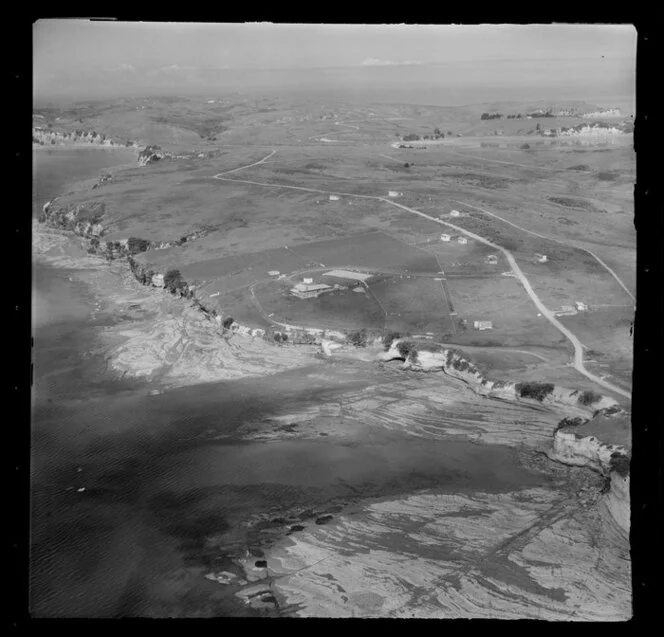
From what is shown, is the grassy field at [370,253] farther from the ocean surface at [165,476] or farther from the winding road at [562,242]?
the ocean surface at [165,476]

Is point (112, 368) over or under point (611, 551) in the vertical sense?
over

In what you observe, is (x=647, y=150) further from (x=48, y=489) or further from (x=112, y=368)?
(x=112, y=368)

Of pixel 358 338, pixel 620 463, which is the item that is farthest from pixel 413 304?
pixel 620 463

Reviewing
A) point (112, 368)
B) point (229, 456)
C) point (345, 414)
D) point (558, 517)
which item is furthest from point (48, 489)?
point (558, 517)

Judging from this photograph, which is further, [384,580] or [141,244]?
[141,244]

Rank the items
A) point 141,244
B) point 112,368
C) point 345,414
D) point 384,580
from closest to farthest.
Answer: point 384,580, point 345,414, point 112,368, point 141,244

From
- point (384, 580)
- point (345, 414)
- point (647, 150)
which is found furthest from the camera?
point (345, 414)

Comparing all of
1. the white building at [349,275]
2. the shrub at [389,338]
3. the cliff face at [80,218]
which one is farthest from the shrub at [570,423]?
the cliff face at [80,218]
